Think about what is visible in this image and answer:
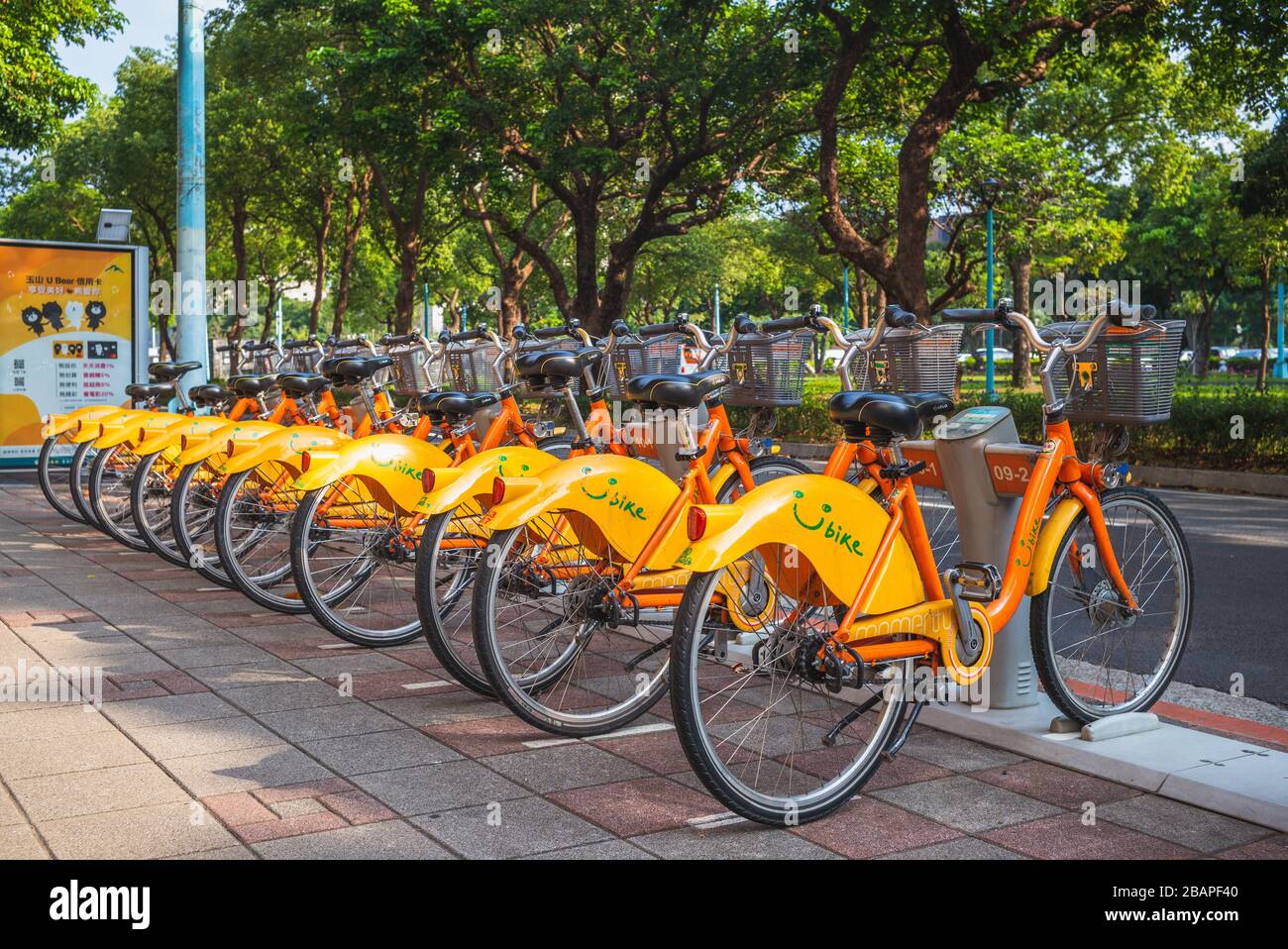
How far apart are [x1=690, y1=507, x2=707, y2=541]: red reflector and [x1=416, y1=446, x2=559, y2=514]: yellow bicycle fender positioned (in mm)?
1480

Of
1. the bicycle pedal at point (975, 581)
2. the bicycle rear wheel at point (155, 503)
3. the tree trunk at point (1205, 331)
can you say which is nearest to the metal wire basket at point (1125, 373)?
the bicycle pedal at point (975, 581)

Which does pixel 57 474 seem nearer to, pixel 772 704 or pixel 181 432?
pixel 181 432

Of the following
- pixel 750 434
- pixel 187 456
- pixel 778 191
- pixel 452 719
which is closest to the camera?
pixel 452 719

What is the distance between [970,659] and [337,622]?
2.92 metres

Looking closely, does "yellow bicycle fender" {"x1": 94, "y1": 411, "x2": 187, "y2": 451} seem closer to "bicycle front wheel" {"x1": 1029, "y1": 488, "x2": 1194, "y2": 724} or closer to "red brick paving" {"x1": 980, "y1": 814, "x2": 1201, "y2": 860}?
"bicycle front wheel" {"x1": 1029, "y1": 488, "x2": 1194, "y2": 724}

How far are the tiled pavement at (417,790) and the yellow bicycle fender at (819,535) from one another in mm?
636

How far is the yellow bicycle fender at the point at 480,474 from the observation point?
15.9 feet

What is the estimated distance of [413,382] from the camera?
27.6 feet

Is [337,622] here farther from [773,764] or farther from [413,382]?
[413,382]

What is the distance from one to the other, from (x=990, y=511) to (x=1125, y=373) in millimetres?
625

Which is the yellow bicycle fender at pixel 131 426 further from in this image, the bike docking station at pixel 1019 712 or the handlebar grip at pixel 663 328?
the bike docking station at pixel 1019 712

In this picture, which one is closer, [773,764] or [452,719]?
[773,764]

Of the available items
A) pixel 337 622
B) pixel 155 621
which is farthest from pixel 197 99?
pixel 337 622

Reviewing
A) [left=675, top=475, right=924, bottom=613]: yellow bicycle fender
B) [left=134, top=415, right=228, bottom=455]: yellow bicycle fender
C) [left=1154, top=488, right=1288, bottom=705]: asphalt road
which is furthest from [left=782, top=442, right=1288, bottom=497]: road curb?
[left=675, top=475, right=924, bottom=613]: yellow bicycle fender
